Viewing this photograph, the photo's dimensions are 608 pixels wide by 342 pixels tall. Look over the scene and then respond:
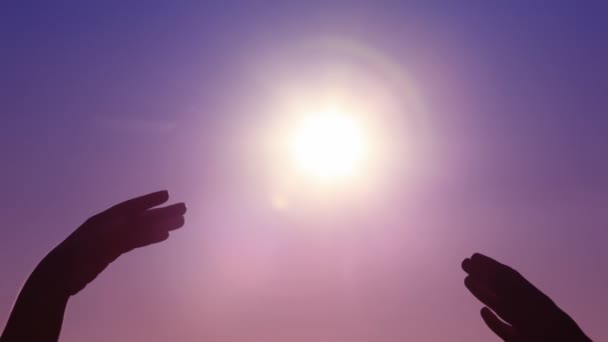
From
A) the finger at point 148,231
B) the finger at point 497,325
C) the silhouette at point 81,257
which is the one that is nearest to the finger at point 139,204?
the silhouette at point 81,257

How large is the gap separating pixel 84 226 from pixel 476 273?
2473 millimetres

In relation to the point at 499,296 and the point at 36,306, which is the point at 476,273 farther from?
the point at 36,306

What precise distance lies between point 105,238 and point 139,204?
313mm

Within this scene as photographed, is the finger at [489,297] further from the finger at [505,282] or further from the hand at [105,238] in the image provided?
the hand at [105,238]

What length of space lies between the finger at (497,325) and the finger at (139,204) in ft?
8.15

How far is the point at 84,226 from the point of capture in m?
3.80

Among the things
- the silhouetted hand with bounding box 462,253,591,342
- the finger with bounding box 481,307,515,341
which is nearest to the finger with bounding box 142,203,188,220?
the silhouetted hand with bounding box 462,253,591,342

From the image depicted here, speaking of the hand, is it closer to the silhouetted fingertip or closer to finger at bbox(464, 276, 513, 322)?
the silhouetted fingertip

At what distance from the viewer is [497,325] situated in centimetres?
442

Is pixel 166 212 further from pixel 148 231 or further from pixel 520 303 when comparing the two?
pixel 520 303

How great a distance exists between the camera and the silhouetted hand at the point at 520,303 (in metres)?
3.42

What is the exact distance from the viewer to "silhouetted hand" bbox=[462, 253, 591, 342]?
11.2 ft

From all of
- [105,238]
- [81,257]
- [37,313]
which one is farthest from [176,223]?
[37,313]

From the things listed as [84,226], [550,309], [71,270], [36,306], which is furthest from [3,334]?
[550,309]
